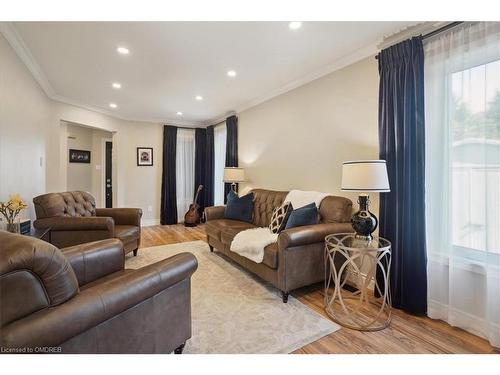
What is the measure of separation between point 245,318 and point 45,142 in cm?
378

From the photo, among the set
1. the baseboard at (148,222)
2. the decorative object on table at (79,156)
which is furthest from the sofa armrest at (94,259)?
the decorative object on table at (79,156)

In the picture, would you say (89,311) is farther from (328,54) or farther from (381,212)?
(328,54)

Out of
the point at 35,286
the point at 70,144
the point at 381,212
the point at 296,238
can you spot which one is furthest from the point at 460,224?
the point at 70,144

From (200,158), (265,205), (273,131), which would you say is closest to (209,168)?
(200,158)

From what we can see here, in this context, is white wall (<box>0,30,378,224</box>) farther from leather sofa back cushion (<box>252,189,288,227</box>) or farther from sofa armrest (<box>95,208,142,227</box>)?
sofa armrest (<box>95,208,142,227</box>)

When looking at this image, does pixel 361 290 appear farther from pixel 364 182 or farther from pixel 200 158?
pixel 200 158

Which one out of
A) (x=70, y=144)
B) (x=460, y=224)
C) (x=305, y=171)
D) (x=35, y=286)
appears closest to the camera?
(x=35, y=286)

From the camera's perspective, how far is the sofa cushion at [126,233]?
10.1 ft

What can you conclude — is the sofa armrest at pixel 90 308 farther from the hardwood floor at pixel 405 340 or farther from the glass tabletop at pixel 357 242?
the glass tabletop at pixel 357 242

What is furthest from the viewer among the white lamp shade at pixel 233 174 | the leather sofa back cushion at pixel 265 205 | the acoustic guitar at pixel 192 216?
the acoustic guitar at pixel 192 216

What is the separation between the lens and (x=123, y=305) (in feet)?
3.67

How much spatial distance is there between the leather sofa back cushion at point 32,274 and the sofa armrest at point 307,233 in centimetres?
153

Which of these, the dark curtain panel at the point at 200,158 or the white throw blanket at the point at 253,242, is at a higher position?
the dark curtain panel at the point at 200,158

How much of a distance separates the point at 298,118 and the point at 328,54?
938 millimetres
